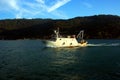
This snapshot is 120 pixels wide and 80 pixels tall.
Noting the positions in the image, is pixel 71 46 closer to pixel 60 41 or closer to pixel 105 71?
pixel 60 41

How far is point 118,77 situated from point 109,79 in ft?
6.90

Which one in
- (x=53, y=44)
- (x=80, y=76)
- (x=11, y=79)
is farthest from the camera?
(x=53, y=44)

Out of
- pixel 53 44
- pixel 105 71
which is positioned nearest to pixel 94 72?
pixel 105 71

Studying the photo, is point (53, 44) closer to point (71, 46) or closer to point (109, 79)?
point (71, 46)

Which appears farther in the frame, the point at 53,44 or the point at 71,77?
the point at 53,44

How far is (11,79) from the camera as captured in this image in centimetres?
3872

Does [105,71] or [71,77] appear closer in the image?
[71,77]

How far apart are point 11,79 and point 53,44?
3081 inches

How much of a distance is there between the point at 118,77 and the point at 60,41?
77.9 meters

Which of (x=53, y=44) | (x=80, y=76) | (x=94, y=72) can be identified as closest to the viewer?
(x=80, y=76)

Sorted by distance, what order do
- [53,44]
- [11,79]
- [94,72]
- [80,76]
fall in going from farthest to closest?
[53,44] < [94,72] < [80,76] < [11,79]

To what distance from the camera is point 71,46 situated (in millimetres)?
122312

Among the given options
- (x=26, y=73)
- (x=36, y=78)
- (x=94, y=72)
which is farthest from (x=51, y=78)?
(x=94, y=72)

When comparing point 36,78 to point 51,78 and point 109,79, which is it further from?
point 109,79
